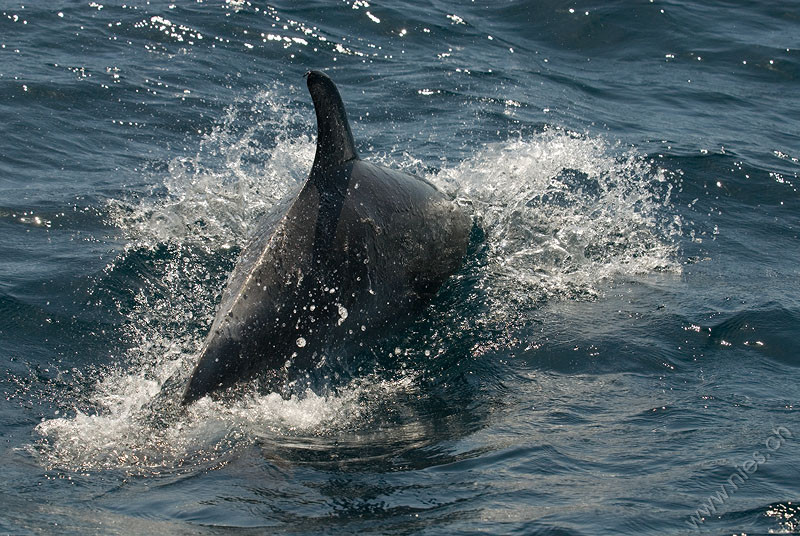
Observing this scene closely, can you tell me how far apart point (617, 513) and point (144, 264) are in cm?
578

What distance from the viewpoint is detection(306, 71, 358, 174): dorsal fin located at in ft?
25.5

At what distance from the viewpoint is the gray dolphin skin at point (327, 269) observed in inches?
269

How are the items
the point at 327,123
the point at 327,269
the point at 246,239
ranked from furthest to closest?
the point at 246,239, the point at 327,123, the point at 327,269

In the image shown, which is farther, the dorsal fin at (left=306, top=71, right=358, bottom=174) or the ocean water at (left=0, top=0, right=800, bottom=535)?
the dorsal fin at (left=306, top=71, right=358, bottom=174)

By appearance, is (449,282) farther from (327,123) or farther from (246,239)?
(327,123)

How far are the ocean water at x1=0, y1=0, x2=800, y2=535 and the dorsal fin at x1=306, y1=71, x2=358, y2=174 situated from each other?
5.27 ft

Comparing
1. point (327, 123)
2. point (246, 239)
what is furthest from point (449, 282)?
point (327, 123)

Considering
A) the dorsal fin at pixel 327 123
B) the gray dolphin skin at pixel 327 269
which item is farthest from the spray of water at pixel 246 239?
the dorsal fin at pixel 327 123

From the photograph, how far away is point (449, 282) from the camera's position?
9211 mm

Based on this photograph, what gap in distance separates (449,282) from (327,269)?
6.68ft

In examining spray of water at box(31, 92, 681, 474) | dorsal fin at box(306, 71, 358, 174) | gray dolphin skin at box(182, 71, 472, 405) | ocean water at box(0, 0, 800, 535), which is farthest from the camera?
dorsal fin at box(306, 71, 358, 174)

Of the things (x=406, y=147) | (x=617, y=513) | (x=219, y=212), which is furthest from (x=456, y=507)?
(x=406, y=147)

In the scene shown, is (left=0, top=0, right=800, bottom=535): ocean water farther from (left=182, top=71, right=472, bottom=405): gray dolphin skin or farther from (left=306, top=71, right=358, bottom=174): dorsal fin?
(left=306, top=71, right=358, bottom=174): dorsal fin

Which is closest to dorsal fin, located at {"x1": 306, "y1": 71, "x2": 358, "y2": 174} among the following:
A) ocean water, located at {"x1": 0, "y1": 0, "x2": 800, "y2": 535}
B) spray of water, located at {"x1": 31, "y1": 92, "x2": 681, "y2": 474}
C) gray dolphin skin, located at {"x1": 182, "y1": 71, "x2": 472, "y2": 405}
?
gray dolphin skin, located at {"x1": 182, "y1": 71, "x2": 472, "y2": 405}
